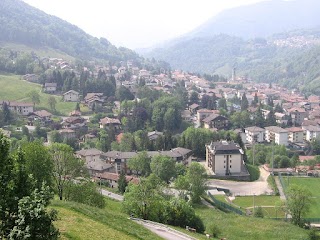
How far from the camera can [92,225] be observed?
49.2 feet

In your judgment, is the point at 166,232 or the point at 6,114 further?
the point at 6,114

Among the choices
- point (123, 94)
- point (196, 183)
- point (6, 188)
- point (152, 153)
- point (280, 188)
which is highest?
point (123, 94)

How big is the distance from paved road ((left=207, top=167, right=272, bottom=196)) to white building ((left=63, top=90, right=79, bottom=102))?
3796 cm

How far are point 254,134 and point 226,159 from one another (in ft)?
67.0

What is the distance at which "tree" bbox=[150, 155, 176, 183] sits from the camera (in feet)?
137

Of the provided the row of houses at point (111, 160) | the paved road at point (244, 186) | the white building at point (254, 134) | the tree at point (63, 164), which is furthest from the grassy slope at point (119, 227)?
the white building at point (254, 134)

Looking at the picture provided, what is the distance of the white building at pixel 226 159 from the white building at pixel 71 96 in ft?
117

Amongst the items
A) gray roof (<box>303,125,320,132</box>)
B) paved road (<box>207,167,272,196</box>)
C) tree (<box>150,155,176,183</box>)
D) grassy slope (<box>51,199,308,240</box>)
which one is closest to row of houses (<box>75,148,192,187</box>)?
tree (<box>150,155,176,183</box>)

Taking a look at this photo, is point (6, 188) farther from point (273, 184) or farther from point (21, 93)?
point (21, 93)

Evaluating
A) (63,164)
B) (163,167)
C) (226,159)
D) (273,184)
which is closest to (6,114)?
(163,167)

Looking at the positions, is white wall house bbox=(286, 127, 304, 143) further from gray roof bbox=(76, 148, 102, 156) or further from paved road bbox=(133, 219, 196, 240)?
paved road bbox=(133, 219, 196, 240)

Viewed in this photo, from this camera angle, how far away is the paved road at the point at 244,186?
43281 mm

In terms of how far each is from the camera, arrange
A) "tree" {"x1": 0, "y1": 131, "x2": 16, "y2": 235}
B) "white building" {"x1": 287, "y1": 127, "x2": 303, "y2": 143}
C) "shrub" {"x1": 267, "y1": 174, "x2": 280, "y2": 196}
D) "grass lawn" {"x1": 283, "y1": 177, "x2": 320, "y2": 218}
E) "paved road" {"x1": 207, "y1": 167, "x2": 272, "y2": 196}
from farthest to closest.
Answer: "white building" {"x1": 287, "y1": 127, "x2": 303, "y2": 143}, "paved road" {"x1": 207, "y1": 167, "x2": 272, "y2": 196}, "shrub" {"x1": 267, "y1": 174, "x2": 280, "y2": 196}, "grass lawn" {"x1": 283, "y1": 177, "x2": 320, "y2": 218}, "tree" {"x1": 0, "y1": 131, "x2": 16, "y2": 235}

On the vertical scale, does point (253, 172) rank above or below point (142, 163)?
below
